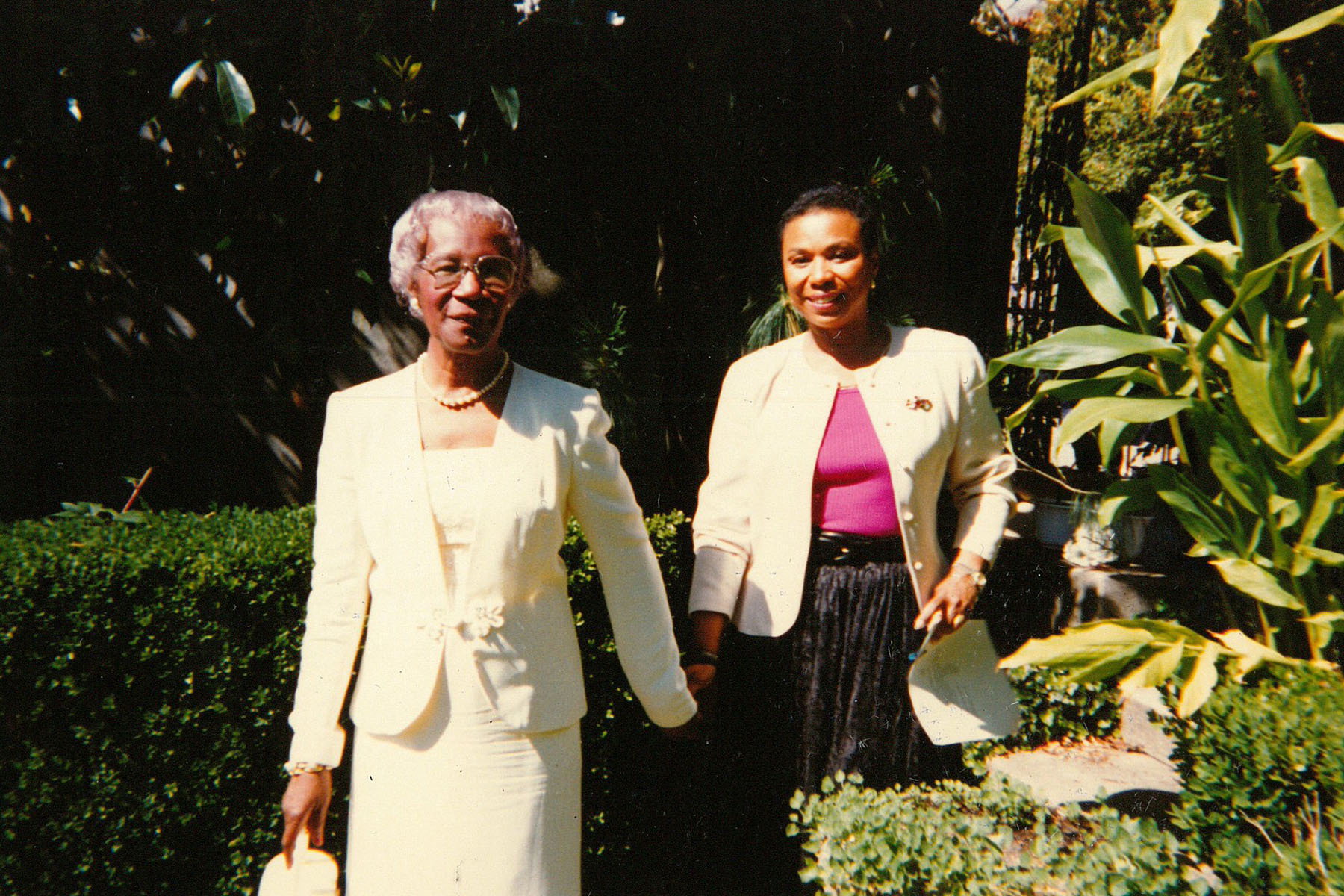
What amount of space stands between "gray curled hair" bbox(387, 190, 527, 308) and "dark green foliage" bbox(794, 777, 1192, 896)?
4.98 feet

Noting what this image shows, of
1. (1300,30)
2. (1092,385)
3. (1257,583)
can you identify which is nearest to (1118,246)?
(1092,385)

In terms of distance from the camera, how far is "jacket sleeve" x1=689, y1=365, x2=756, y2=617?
2.59 meters

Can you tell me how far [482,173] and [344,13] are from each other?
81cm

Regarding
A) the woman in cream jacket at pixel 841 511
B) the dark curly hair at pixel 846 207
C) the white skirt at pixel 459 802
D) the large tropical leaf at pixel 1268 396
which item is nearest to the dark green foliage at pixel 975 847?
the woman in cream jacket at pixel 841 511

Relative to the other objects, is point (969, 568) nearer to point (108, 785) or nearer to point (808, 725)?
point (808, 725)

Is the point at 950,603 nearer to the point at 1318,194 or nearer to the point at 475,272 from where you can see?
the point at 1318,194

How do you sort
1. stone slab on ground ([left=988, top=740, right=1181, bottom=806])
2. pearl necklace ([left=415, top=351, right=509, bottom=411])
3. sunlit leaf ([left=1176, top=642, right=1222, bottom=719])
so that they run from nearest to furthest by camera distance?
pearl necklace ([left=415, top=351, right=509, bottom=411])
sunlit leaf ([left=1176, top=642, right=1222, bottom=719])
stone slab on ground ([left=988, top=740, right=1181, bottom=806])

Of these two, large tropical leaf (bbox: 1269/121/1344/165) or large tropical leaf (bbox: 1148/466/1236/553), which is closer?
large tropical leaf (bbox: 1269/121/1344/165)

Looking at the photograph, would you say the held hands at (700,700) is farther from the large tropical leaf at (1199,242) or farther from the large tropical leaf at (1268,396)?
the large tropical leaf at (1199,242)

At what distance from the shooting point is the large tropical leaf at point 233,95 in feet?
8.77

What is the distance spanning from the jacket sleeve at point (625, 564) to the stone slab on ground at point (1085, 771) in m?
1.88

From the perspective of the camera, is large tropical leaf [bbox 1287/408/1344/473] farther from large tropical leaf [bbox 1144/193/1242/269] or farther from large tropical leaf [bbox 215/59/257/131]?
large tropical leaf [bbox 215/59/257/131]

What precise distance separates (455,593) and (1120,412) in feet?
5.53

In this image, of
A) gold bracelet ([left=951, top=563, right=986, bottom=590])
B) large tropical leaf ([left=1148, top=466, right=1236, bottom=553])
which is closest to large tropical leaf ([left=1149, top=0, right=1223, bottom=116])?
large tropical leaf ([left=1148, top=466, right=1236, bottom=553])
